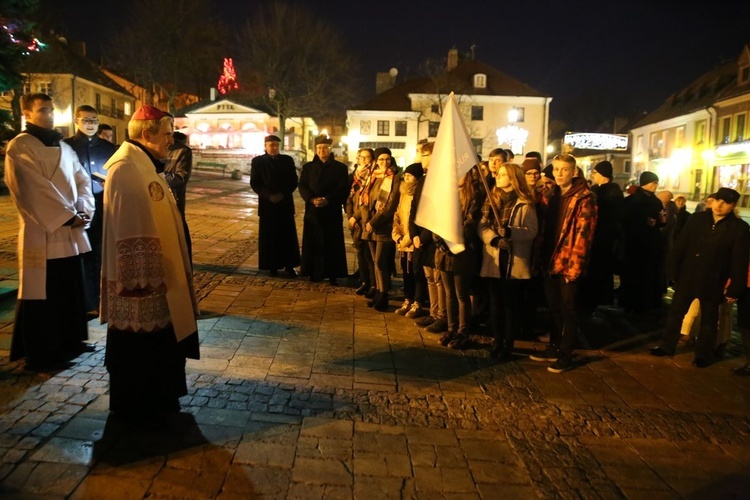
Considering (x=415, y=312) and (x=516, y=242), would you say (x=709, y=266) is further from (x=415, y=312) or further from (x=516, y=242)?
(x=415, y=312)

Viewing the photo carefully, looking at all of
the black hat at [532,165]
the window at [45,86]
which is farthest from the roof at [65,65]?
the black hat at [532,165]

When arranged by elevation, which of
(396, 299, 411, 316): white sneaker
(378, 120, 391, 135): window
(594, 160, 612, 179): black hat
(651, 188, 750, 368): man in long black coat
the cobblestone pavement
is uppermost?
(378, 120, 391, 135): window

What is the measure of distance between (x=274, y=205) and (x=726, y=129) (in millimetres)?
40929

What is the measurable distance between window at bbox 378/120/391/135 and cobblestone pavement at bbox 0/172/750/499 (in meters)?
48.7

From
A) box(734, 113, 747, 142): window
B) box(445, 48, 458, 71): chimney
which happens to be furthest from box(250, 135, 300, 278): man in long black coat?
box(445, 48, 458, 71): chimney

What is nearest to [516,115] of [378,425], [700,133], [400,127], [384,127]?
[400,127]

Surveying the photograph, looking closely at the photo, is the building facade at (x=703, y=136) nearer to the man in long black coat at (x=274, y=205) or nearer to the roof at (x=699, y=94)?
the roof at (x=699, y=94)

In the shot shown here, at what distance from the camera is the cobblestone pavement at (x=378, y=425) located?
3080 mm

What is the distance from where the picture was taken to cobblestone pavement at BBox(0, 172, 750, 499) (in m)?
3.08

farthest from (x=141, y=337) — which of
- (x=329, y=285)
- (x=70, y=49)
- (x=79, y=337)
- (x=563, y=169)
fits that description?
(x=70, y=49)

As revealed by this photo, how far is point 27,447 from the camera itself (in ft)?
10.5

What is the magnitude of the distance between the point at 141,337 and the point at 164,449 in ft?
2.28

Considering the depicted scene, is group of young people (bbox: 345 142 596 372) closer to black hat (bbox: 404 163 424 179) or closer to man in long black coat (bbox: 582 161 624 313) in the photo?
black hat (bbox: 404 163 424 179)

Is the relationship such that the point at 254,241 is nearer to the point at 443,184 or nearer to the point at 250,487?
the point at 443,184
